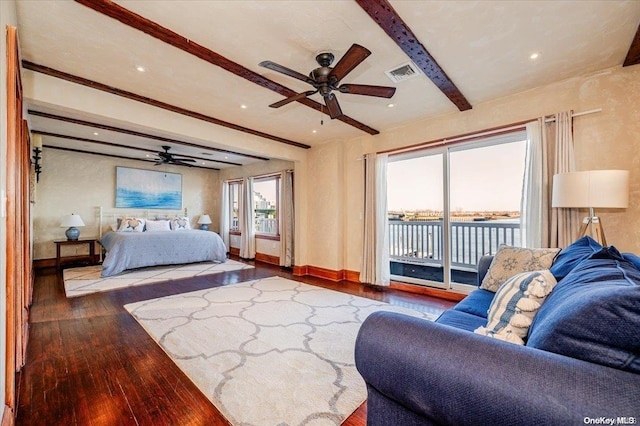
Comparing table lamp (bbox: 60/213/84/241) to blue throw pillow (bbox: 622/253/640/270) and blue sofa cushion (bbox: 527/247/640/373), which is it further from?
blue throw pillow (bbox: 622/253/640/270)

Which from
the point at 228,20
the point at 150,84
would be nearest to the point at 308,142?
the point at 150,84

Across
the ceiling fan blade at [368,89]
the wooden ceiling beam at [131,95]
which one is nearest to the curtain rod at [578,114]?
the ceiling fan blade at [368,89]

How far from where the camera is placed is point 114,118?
3053 millimetres

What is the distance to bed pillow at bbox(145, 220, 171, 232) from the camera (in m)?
6.25

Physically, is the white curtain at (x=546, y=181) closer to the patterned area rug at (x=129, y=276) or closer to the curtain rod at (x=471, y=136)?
the curtain rod at (x=471, y=136)

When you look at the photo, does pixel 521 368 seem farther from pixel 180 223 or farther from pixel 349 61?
pixel 180 223

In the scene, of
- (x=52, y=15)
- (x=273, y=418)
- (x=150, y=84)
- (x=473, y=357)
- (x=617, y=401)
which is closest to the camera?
(x=617, y=401)

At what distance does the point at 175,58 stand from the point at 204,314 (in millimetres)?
2576

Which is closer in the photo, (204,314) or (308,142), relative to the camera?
(204,314)

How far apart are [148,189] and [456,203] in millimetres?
6950

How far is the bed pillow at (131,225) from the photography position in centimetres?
603

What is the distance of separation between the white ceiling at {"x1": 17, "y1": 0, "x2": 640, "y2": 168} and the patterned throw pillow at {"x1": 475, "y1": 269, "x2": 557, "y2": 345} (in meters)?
1.76

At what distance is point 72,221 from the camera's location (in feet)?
18.0

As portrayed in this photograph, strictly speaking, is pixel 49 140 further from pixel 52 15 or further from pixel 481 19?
pixel 481 19
